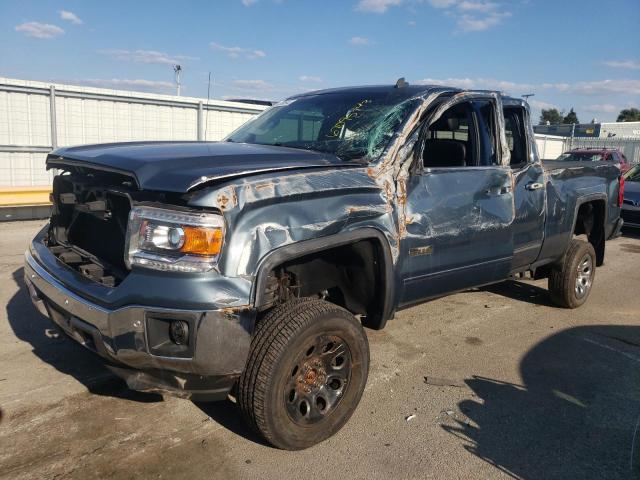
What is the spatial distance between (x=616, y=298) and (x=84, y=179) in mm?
5845

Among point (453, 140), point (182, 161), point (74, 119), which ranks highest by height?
point (74, 119)

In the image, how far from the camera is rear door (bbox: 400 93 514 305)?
346cm

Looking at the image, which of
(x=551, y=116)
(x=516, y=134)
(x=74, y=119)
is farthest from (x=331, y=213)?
(x=551, y=116)

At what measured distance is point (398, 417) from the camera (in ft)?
10.9

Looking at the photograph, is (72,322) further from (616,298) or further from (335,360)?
(616,298)

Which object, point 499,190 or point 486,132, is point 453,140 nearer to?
point 486,132

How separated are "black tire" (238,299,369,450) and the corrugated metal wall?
31.6 feet

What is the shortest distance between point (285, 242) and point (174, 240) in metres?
0.54

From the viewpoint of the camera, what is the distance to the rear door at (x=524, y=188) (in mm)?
4352

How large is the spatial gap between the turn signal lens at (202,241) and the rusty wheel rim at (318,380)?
74 cm

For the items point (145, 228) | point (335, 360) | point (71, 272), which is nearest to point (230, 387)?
point (335, 360)

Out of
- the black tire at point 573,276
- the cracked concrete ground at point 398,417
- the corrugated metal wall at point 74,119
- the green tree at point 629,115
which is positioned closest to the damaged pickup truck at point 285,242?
the cracked concrete ground at point 398,417

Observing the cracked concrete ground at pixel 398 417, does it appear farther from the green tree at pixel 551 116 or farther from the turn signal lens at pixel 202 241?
the green tree at pixel 551 116

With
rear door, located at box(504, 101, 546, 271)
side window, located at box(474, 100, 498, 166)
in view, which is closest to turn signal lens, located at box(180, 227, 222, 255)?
side window, located at box(474, 100, 498, 166)
